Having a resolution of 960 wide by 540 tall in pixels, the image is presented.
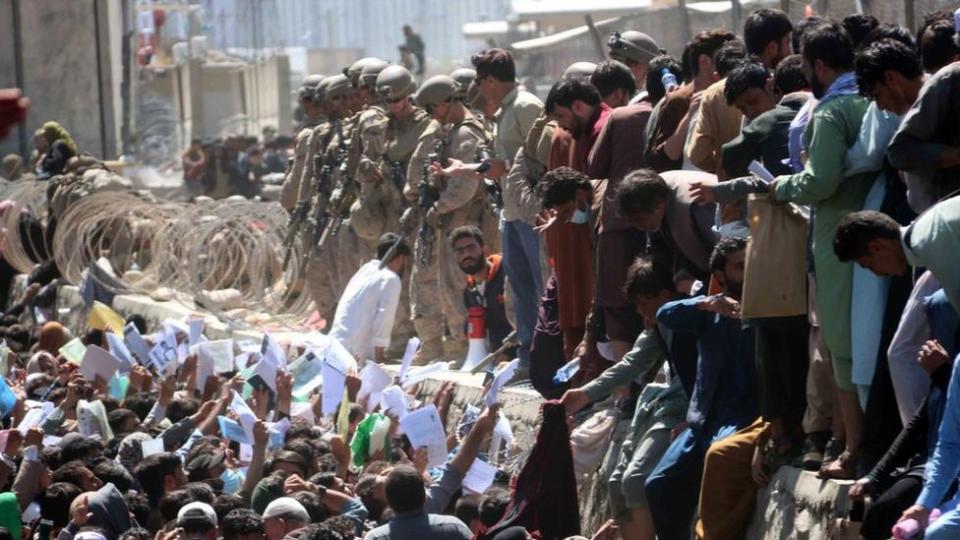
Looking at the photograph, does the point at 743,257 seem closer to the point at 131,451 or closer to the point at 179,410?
the point at 131,451

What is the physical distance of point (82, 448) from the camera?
42.4 ft

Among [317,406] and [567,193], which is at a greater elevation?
[567,193]

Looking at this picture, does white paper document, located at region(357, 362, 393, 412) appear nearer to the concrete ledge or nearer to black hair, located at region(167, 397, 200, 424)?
black hair, located at region(167, 397, 200, 424)

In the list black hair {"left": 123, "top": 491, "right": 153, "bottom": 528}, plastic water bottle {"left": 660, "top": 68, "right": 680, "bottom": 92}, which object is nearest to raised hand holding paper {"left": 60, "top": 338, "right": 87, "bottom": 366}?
black hair {"left": 123, "top": 491, "right": 153, "bottom": 528}

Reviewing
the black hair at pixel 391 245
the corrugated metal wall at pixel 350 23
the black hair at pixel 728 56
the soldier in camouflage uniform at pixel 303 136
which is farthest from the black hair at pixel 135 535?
the corrugated metal wall at pixel 350 23

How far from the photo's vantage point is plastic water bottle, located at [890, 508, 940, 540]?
791 centimetres

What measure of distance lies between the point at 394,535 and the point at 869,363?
1931 mm

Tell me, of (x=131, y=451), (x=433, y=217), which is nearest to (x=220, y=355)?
(x=433, y=217)

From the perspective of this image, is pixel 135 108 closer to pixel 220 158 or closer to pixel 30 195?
pixel 220 158

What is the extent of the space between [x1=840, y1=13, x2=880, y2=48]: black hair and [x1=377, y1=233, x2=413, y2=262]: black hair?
265 inches

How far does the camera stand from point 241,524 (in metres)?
10.2

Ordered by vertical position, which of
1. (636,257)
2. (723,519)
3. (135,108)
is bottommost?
(135,108)

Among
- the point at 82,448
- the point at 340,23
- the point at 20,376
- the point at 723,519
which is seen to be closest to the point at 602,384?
the point at 723,519

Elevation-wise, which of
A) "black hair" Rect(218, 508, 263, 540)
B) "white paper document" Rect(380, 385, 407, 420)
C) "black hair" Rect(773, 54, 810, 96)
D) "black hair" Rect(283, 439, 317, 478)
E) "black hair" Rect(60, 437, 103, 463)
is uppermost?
"black hair" Rect(773, 54, 810, 96)
